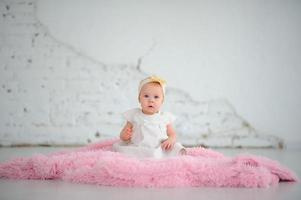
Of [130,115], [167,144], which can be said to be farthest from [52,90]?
[167,144]

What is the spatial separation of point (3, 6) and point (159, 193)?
2952 millimetres

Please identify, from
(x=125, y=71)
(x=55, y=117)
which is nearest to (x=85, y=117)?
(x=55, y=117)

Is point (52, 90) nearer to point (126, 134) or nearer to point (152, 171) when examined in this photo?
point (126, 134)

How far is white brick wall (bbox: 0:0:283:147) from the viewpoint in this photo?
13.0ft

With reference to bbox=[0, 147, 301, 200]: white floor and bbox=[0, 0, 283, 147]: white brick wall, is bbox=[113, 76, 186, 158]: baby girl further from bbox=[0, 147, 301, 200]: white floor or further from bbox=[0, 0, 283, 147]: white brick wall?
bbox=[0, 0, 283, 147]: white brick wall

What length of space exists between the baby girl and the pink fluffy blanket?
0.34 m

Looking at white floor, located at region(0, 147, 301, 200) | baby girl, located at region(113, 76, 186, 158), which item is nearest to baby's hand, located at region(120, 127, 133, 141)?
baby girl, located at region(113, 76, 186, 158)

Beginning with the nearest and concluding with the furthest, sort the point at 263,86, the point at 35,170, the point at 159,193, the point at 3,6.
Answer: the point at 159,193 → the point at 35,170 → the point at 3,6 → the point at 263,86

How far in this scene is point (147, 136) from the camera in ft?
8.01

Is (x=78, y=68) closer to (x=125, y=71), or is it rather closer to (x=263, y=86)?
(x=125, y=71)

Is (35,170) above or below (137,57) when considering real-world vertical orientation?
below

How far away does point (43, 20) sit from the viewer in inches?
159

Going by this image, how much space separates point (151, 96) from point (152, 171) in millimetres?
671

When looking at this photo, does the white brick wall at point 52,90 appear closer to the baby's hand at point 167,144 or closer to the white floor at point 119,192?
the baby's hand at point 167,144
